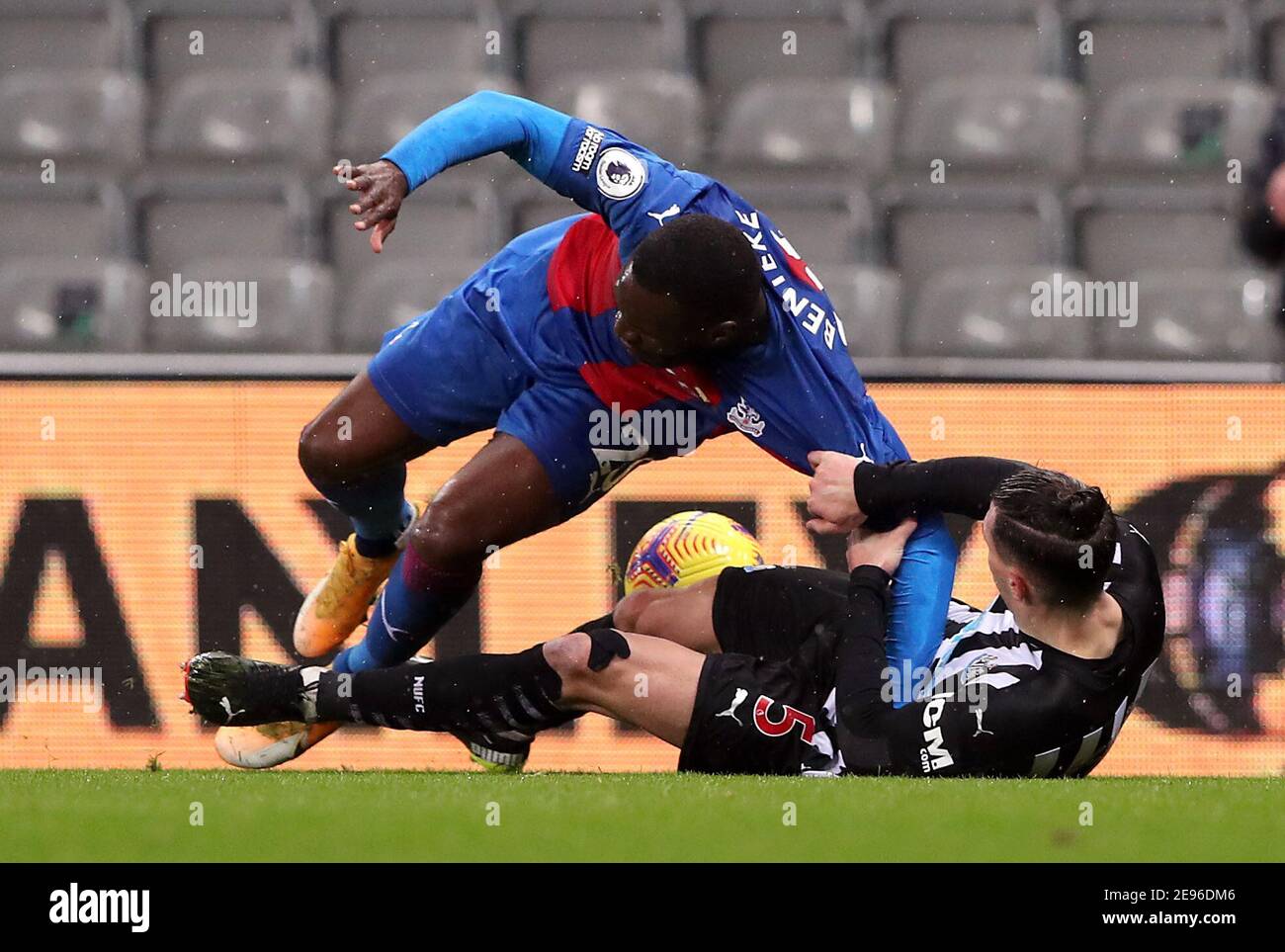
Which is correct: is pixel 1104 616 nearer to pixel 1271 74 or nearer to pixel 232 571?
pixel 232 571

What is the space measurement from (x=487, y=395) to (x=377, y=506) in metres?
0.47

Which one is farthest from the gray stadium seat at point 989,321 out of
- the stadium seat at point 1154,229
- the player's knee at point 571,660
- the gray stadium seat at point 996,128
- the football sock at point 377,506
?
the player's knee at point 571,660

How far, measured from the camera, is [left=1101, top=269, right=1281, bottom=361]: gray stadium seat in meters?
7.21

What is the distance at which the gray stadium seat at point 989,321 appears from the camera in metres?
7.10

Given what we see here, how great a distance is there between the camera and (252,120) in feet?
24.8

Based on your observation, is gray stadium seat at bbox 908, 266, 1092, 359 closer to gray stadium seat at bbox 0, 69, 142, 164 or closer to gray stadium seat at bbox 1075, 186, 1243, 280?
gray stadium seat at bbox 1075, 186, 1243, 280

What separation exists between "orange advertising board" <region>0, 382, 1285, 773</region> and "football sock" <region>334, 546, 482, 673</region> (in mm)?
933

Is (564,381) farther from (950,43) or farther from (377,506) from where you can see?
(950,43)

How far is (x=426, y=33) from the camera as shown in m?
7.98

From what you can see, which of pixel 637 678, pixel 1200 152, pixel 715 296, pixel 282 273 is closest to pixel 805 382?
pixel 715 296

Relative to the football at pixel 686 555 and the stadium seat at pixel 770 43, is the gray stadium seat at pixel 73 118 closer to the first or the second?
the stadium seat at pixel 770 43

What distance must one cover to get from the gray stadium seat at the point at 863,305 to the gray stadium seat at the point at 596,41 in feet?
5.13

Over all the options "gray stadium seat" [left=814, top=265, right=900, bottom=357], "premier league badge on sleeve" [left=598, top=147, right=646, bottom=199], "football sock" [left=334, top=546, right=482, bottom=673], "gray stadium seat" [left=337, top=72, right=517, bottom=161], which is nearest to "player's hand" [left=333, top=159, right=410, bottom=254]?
"premier league badge on sleeve" [left=598, top=147, right=646, bottom=199]

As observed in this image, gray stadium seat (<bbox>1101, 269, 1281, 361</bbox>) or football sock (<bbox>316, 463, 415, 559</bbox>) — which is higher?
gray stadium seat (<bbox>1101, 269, 1281, 361</bbox>)
